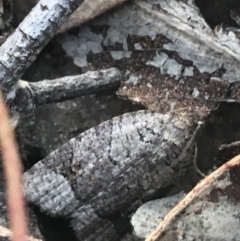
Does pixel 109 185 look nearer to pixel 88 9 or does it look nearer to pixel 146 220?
pixel 146 220

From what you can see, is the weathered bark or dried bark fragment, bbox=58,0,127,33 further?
dried bark fragment, bbox=58,0,127,33

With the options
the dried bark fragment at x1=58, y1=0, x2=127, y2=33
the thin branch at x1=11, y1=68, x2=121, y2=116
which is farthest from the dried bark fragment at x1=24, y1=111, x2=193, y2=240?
the dried bark fragment at x1=58, y1=0, x2=127, y2=33

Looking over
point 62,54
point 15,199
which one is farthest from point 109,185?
point 15,199

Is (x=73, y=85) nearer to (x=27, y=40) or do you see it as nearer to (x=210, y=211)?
(x=27, y=40)

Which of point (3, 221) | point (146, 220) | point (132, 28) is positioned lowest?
point (146, 220)

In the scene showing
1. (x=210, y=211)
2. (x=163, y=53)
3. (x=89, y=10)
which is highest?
(x=89, y=10)

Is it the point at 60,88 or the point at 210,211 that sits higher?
the point at 60,88

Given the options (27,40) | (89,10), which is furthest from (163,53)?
(27,40)

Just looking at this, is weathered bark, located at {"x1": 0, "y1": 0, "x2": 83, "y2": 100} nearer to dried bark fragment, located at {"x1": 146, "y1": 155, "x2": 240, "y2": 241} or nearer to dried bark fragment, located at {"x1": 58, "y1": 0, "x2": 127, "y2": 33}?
dried bark fragment, located at {"x1": 58, "y1": 0, "x2": 127, "y2": 33}
